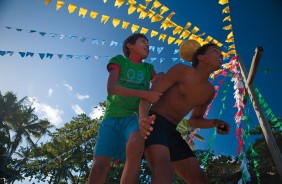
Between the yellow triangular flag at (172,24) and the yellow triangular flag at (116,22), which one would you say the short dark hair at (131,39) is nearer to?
the yellow triangular flag at (116,22)

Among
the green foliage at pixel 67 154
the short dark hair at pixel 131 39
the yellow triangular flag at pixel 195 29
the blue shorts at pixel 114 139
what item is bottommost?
the blue shorts at pixel 114 139

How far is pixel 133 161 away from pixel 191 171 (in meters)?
0.74

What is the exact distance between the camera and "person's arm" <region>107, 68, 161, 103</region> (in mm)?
2480

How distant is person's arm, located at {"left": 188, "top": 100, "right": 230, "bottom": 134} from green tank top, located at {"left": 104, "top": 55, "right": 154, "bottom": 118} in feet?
2.19

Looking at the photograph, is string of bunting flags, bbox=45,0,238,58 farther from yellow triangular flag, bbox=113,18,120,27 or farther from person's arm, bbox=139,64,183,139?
person's arm, bbox=139,64,183,139

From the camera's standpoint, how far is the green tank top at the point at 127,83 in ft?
10.1

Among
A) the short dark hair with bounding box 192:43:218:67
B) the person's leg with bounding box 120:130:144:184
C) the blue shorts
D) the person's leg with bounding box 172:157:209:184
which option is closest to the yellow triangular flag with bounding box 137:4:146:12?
the short dark hair with bounding box 192:43:218:67

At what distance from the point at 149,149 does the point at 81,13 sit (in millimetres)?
3961

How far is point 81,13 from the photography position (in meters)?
5.54

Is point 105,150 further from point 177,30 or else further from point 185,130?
point 185,130

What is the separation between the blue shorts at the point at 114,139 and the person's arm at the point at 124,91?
0.39 meters

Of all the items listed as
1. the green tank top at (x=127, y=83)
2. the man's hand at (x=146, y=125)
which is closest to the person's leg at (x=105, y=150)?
the green tank top at (x=127, y=83)

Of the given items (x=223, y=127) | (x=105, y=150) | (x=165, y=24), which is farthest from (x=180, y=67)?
(x=165, y=24)

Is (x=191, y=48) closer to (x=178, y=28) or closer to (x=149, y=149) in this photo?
(x=149, y=149)
